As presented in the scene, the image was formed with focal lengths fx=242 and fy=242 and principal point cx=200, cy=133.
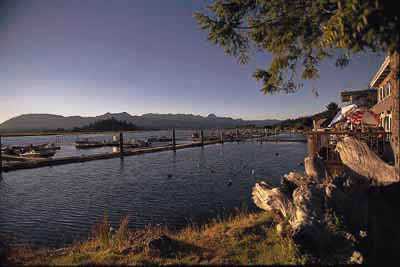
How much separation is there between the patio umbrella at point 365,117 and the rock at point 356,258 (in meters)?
12.6

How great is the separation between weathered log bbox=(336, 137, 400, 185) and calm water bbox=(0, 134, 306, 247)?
19.3ft

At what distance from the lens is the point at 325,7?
17.8 feet

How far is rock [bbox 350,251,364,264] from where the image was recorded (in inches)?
155

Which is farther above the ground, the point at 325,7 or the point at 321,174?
the point at 325,7

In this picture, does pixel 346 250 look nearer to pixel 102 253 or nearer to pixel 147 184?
pixel 102 253

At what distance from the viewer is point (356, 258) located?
3988mm

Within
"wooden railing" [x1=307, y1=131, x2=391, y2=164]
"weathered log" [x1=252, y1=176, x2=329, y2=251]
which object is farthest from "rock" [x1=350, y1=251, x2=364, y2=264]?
"wooden railing" [x1=307, y1=131, x2=391, y2=164]

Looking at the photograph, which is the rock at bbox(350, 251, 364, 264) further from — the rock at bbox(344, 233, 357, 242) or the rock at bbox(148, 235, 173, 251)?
the rock at bbox(148, 235, 173, 251)

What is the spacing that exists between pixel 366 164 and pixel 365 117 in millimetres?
10453

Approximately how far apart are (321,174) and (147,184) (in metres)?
12.3

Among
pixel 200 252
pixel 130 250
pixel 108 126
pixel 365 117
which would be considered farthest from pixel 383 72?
pixel 108 126

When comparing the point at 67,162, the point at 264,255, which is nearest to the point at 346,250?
the point at 264,255

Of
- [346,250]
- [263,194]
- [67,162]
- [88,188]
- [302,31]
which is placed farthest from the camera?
[67,162]

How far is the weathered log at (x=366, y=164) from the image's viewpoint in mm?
5135
